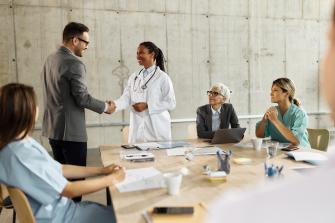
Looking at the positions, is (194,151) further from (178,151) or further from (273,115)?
(273,115)

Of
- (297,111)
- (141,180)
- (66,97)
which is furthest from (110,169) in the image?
(297,111)

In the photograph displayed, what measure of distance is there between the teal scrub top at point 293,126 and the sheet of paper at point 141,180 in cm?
135

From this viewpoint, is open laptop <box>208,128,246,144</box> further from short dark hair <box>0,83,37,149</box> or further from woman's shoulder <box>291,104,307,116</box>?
short dark hair <box>0,83,37,149</box>

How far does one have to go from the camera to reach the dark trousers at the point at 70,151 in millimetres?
2660

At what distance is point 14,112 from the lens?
1.42 meters

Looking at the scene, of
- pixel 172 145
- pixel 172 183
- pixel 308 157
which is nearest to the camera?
pixel 172 183

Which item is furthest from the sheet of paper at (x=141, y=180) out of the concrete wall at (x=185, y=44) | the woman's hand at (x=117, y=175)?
the concrete wall at (x=185, y=44)

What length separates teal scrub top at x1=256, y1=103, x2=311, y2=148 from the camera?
262 centimetres

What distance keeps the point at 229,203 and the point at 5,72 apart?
14.5 ft

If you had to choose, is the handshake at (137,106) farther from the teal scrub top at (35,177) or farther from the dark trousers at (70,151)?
the teal scrub top at (35,177)

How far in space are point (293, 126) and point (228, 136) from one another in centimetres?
53

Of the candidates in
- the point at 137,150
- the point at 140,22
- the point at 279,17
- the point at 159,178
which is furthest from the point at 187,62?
the point at 159,178

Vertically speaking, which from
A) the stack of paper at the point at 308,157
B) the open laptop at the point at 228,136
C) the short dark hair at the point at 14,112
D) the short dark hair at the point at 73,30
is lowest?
the stack of paper at the point at 308,157

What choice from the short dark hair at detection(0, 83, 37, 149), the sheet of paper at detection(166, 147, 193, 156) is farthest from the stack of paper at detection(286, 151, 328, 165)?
the short dark hair at detection(0, 83, 37, 149)
